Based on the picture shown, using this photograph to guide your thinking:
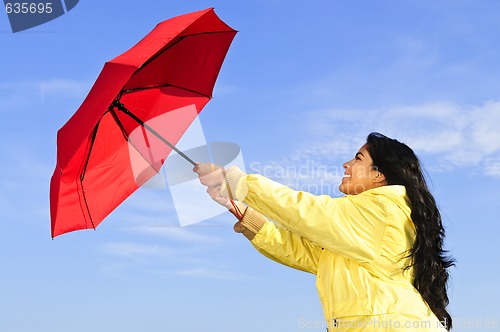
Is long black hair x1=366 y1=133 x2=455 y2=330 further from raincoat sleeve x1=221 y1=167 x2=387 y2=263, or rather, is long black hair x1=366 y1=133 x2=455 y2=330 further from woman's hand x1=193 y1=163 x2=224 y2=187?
woman's hand x1=193 y1=163 x2=224 y2=187

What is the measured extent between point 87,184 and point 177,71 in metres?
1.32

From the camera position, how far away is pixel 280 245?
4859 mm

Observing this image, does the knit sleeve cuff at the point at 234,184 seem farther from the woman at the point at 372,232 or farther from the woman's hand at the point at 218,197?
the woman's hand at the point at 218,197

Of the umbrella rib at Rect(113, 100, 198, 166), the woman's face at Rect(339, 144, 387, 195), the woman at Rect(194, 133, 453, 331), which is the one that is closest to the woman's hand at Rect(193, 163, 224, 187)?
the woman at Rect(194, 133, 453, 331)

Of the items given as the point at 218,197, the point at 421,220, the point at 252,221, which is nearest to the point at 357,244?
the point at 421,220

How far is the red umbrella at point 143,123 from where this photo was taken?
4.93 meters

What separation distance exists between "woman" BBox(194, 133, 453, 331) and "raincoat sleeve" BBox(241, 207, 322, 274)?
0.50 meters

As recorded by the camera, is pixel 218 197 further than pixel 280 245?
No

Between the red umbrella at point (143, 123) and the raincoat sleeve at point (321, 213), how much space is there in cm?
110

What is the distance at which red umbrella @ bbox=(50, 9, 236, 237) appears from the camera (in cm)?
493

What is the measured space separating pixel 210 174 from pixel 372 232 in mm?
1185

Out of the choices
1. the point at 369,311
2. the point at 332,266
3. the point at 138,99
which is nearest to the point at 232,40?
the point at 138,99

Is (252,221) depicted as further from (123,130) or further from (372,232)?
Answer: (123,130)

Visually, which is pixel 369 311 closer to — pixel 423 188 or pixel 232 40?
pixel 423 188
